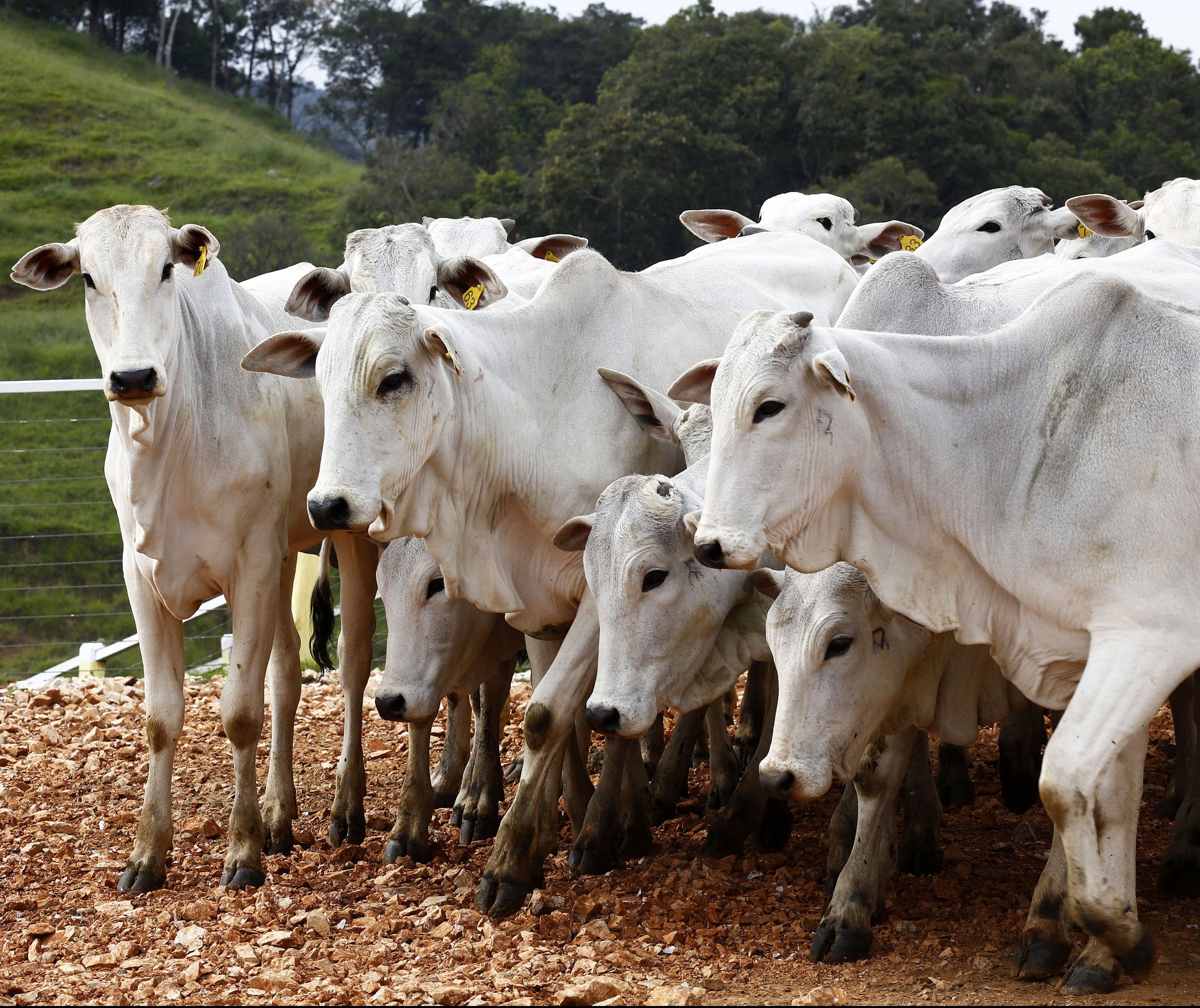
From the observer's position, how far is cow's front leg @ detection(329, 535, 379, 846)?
19.2ft

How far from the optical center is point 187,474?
17.1ft

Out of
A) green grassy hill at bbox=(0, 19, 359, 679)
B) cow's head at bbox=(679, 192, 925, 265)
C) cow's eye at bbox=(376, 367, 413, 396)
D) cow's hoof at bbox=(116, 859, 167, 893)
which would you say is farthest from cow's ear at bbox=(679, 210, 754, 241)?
green grassy hill at bbox=(0, 19, 359, 679)

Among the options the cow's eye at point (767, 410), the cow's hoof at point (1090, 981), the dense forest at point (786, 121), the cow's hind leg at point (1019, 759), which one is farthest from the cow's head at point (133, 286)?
the dense forest at point (786, 121)

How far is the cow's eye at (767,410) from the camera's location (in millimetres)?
3650

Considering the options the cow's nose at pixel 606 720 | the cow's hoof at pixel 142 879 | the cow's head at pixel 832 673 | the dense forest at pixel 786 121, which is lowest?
the cow's hoof at pixel 142 879

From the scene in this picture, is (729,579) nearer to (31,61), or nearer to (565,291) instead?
(565,291)

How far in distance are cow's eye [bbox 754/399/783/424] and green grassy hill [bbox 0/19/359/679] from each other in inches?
508

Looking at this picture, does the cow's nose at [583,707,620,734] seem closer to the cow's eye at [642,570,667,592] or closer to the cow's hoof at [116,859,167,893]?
the cow's eye at [642,570,667,592]

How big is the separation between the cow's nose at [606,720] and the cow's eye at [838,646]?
0.66m

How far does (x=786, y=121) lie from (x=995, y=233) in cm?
2607

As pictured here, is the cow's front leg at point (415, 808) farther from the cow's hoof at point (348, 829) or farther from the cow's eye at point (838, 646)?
the cow's eye at point (838, 646)

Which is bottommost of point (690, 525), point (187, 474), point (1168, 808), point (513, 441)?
point (1168, 808)

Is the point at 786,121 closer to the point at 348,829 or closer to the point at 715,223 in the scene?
the point at 715,223

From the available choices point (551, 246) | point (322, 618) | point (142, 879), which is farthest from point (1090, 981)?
point (551, 246)
